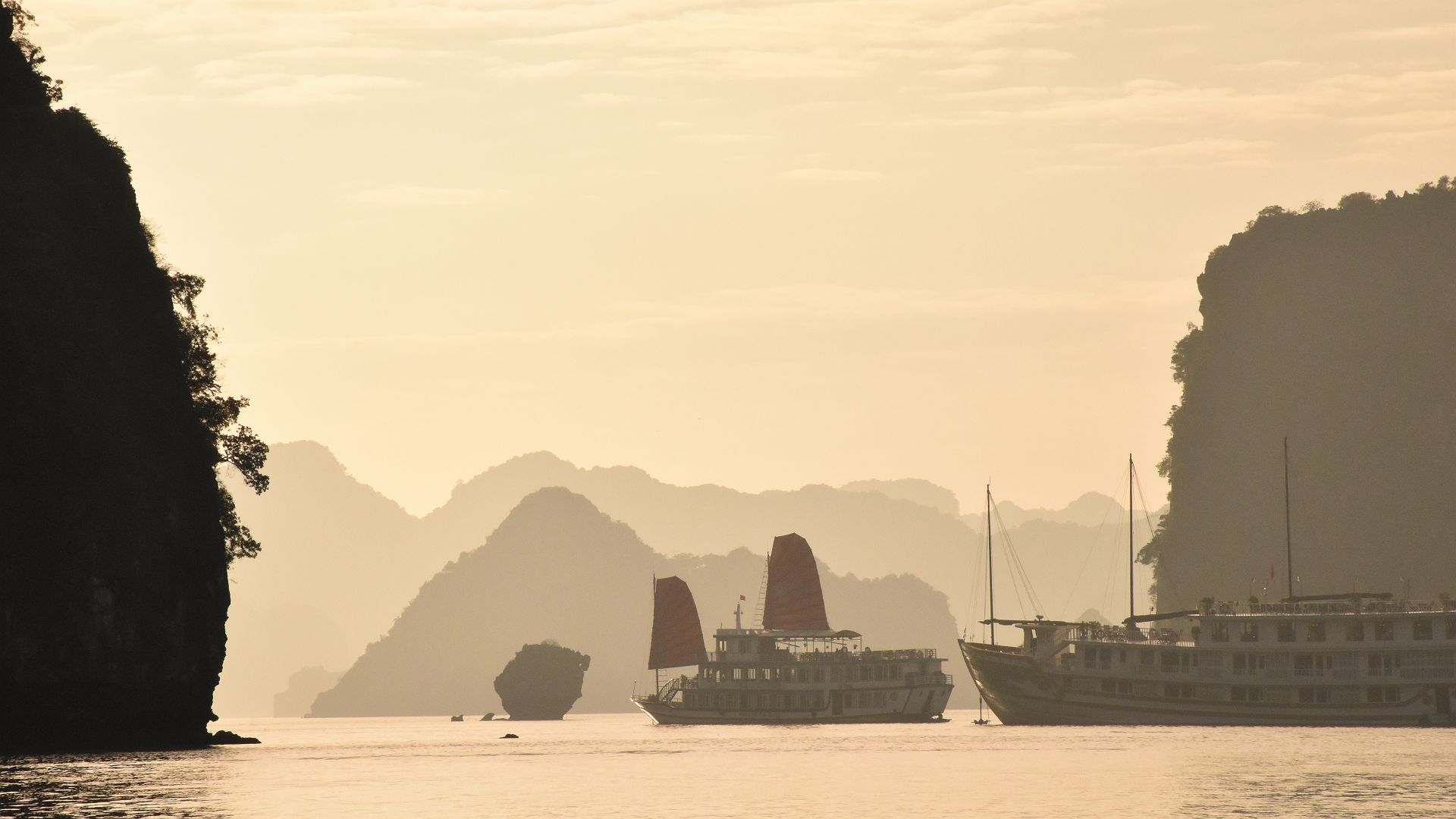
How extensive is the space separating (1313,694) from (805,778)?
4324 cm

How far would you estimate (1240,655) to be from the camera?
338 feet

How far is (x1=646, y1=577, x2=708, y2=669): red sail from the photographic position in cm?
13150

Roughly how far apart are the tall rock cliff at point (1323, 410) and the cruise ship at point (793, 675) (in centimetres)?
4220

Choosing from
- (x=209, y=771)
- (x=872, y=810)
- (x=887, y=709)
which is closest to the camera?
(x=872, y=810)

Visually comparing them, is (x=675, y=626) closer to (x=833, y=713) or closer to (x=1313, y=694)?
(x=833, y=713)

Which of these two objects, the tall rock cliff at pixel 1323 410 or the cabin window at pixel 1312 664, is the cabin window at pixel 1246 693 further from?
the tall rock cliff at pixel 1323 410

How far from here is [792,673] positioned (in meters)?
124

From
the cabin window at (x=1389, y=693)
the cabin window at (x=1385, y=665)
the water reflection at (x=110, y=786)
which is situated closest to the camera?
the water reflection at (x=110, y=786)

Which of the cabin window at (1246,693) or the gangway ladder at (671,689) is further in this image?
the gangway ladder at (671,689)

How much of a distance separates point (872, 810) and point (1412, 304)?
Answer: 126 metres

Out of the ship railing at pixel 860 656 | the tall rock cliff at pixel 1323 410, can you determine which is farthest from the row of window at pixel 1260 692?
the tall rock cliff at pixel 1323 410

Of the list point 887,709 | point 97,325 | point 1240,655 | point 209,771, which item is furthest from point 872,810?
point 887,709

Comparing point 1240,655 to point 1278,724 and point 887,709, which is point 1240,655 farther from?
point 887,709

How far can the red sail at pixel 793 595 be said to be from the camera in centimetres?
12606
